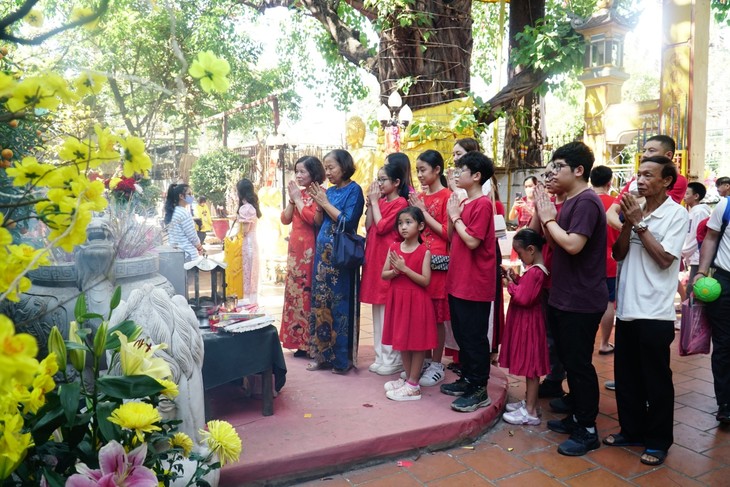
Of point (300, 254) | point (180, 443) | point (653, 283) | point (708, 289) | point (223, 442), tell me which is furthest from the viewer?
point (300, 254)

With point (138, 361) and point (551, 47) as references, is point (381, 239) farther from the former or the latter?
point (551, 47)

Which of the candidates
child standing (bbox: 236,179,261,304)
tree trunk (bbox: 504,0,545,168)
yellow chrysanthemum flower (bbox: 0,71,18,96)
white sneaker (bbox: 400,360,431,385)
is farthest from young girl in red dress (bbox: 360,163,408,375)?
tree trunk (bbox: 504,0,545,168)

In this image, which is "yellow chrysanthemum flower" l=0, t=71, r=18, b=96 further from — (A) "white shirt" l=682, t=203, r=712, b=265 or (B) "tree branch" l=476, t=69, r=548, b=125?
(B) "tree branch" l=476, t=69, r=548, b=125

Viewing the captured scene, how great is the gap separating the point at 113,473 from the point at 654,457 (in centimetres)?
286

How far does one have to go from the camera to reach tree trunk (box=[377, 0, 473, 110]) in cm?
752

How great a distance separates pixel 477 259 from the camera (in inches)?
144

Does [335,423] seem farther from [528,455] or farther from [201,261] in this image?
[201,261]

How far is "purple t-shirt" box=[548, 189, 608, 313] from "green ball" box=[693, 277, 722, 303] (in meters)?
0.77

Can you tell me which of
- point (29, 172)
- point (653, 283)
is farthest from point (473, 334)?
point (29, 172)

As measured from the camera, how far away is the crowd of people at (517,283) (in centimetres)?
317

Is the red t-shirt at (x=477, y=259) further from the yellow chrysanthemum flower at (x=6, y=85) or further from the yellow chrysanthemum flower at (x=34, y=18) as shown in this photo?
the yellow chrysanthemum flower at (x=6, y=85)

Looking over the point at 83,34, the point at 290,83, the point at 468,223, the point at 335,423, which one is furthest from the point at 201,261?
the point at 290,83

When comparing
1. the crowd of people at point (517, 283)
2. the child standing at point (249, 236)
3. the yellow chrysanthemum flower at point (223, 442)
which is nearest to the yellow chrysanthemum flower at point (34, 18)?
the yellow chrysanthemum flower at point (223, 442)

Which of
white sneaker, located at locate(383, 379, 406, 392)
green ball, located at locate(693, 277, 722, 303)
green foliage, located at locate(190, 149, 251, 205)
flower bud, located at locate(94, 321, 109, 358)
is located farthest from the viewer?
green foliage, located at locate(190, 149, 251, 205)
